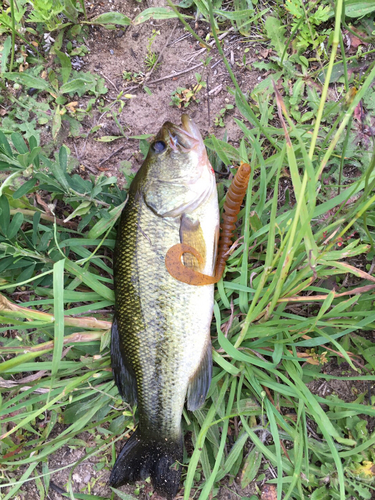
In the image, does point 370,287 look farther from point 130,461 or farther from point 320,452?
point 130,461

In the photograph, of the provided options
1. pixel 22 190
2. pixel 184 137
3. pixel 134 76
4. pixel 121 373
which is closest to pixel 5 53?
pixel 134 76

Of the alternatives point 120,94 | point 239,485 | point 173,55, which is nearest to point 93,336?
point 239,485

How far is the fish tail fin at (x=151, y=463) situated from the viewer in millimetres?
2520

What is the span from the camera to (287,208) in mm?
2645

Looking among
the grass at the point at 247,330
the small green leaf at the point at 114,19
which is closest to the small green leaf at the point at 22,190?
the grass at the point at 247,330

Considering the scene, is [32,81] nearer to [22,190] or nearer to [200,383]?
[22,190]

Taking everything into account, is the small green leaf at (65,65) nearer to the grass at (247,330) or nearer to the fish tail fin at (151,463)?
the grass at (247,330)

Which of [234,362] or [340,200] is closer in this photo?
[340,200]

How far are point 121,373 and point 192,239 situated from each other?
1.14m

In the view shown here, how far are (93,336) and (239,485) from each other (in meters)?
1.63

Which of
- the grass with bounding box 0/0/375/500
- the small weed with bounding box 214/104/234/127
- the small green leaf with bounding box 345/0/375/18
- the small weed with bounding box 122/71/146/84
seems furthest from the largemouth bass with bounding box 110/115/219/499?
the small green leaf with bounding box 345/0/375/18

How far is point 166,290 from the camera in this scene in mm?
2344

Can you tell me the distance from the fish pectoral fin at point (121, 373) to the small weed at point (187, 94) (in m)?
1.85

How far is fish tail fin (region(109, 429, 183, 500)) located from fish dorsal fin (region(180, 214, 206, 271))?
4.33 ft
